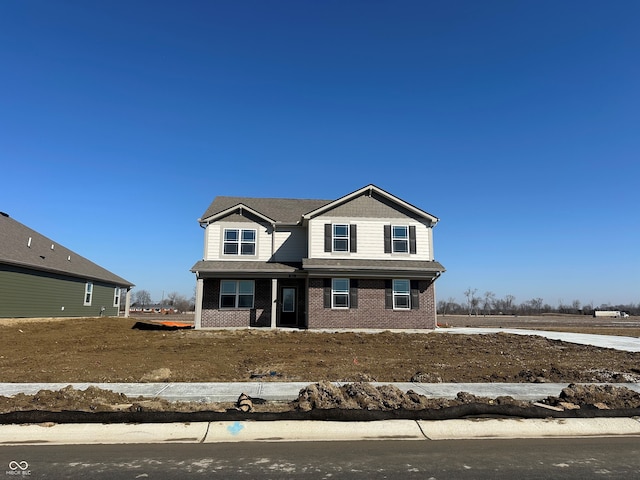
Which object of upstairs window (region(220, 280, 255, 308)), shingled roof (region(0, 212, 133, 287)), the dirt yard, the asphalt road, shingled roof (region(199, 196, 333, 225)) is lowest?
the asphalt road

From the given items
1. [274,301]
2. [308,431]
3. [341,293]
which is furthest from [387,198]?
[308,431]

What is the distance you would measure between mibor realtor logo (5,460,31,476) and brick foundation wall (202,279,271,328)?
16527 mm

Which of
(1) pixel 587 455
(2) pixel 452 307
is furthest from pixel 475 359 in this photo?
(2) pixel 452 307

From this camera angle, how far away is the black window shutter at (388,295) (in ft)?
69.1

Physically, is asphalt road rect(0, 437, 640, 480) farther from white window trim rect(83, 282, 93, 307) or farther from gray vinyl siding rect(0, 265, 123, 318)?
white window trim rect(83, 282, 93, 307)

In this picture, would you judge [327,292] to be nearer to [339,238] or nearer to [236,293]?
[339,238]

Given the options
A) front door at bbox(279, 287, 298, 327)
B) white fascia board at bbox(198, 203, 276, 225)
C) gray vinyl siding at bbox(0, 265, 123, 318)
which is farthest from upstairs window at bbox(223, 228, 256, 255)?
gray vinyl siding at bbox(0, 265, 123, 318)

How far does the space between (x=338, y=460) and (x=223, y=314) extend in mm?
17199

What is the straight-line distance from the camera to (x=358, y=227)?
869 inches

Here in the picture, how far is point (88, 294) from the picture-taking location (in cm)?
2959

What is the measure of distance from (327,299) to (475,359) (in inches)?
366

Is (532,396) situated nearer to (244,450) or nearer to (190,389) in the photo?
(244,450)

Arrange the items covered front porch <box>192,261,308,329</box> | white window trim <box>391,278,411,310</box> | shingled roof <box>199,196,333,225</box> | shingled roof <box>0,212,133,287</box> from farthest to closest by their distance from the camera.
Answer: shingled roof <box>199,196,333,225</box> < shingled roof <box>0,212,133,287</box> < white window trim <box>391,278,411,310</box> < covered front porch <box>192,261,308,329</box>

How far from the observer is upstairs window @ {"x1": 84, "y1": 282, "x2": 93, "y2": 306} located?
29109 mm
